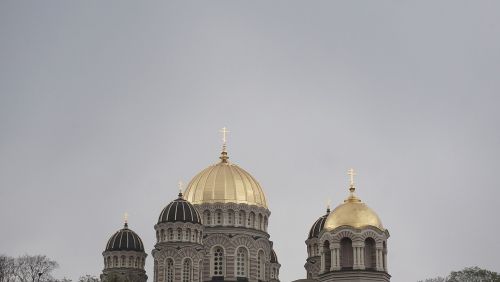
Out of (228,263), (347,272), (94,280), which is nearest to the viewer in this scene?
(347,272)

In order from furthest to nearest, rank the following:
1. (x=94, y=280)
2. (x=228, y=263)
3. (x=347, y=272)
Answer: (x=228, y=263), (x=94, y=280), (x=347, y=272)

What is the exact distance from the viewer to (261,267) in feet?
239

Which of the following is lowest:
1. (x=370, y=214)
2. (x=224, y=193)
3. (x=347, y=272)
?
(x=347, y=272)

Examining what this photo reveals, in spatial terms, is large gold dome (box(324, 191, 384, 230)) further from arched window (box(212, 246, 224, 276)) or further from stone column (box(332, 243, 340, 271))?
arched window (box(212, 246, 224, 276))

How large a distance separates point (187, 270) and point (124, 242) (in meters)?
7.69

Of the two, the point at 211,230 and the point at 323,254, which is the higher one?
the point at 211,230

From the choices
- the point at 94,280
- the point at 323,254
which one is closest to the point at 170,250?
the point at 94,280

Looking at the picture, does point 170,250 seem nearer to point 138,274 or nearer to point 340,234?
point 138,274

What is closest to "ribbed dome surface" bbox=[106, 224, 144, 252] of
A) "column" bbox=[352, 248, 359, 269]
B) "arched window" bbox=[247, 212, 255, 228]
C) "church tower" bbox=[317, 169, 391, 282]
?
"arched window" bbox=[247, 212, 255, 228]

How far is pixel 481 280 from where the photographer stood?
6738 centimetres

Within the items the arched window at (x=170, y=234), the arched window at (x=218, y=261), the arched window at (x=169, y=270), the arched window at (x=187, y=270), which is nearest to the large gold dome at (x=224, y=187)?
the arched window at (x=218, y=261)

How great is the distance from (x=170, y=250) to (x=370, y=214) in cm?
1409

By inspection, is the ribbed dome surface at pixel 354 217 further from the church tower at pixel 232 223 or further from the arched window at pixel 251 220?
the arched window at pixel 251 220

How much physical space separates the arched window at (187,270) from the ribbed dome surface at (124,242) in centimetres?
712
